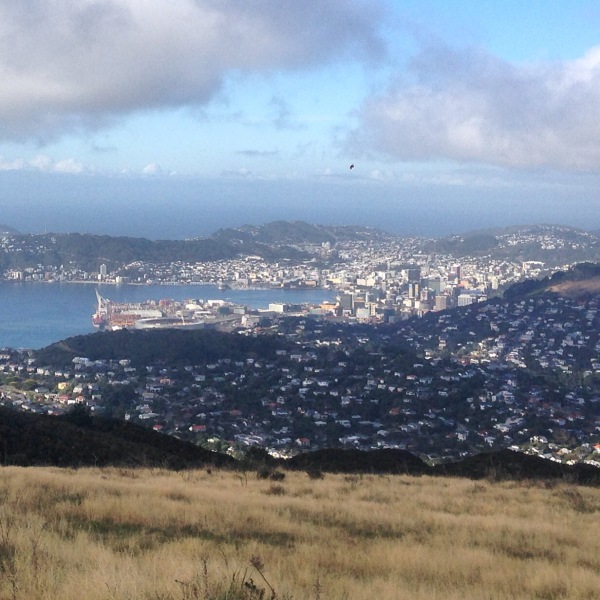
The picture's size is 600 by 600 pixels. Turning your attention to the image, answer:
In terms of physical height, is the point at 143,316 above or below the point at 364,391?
above

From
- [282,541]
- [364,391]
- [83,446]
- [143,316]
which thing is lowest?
[364,391]

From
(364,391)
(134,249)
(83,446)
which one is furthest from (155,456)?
(134,249)

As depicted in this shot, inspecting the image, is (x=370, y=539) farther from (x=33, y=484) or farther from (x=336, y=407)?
(x=336, y=407)

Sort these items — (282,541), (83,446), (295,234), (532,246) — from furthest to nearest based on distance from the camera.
A: (295,234), (532,246), (83,446), (282,541)

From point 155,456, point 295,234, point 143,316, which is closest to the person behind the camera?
point 155,456

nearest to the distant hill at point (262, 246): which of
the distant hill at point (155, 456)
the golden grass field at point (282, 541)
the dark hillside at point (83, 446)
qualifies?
the distant hill at point (155, 456)

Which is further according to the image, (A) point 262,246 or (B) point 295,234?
(B) point 295,234

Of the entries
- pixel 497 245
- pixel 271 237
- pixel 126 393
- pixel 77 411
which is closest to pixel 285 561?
pixel 77 411

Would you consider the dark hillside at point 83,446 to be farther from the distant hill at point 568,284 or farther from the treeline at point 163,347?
the distant hill at point 568,284

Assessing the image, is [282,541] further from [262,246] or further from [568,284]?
[262,246]
